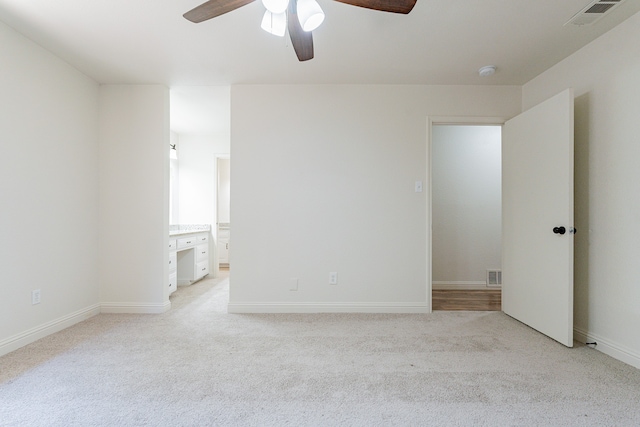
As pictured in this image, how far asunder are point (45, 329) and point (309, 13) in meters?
3.02

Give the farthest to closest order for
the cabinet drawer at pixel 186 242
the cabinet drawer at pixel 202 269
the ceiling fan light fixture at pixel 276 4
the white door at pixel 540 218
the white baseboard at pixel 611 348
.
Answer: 1. the cabinet drawer at pixel 202 269
2. the cabinet drawer at pixel 186 242
3. the white door at pixel 540 218
4. the white baseboard at pixel 611 348
5. the ceiling fan light fixture at pixel 276 4

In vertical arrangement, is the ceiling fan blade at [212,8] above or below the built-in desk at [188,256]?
above

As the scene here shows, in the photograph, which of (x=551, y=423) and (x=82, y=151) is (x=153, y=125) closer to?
(x=82, y=151)

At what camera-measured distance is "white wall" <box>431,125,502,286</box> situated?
405 centimetres

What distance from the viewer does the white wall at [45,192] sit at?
7.07 feet

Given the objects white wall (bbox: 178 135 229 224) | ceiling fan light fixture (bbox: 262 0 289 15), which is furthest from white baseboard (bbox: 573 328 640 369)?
white wall (bbox: 178 135 229 224)

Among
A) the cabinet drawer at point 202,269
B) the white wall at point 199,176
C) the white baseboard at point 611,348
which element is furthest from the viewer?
the white wall at point 199,176

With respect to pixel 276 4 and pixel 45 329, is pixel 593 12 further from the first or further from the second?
pixel 45 329

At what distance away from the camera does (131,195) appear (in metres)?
3.04

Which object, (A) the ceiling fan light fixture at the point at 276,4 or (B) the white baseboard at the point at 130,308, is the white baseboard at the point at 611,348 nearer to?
(A) the ceiling fan light fixture at the point at 276,4

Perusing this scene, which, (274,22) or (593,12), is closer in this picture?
(274,22)

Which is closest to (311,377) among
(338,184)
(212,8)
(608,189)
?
(338,184)

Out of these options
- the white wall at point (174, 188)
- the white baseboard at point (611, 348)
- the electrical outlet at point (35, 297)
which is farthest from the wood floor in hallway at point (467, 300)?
the white wall at point (174, 188)

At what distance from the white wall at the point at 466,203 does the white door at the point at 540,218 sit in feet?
3.36
